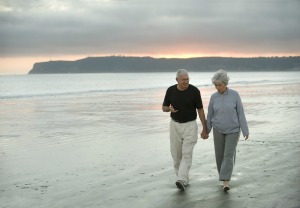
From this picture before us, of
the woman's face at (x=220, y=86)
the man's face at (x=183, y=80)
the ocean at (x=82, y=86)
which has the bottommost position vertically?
the ocean at (x=82, y=86)

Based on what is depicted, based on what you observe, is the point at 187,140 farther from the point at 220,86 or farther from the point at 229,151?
the point at 220,86

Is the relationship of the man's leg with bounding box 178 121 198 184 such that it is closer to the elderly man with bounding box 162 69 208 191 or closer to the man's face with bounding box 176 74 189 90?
the elderly man with bounding box 162 69 208 191

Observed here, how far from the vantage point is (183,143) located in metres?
7.23

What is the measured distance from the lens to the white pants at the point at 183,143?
7.14 m

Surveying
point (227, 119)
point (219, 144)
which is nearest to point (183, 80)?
point (227, 119)

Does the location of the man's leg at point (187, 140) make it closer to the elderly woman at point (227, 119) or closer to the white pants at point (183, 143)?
the white pants at point (183, 143)

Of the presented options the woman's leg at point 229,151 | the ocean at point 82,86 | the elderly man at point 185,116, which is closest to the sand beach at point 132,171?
the woman's leg at point 229,151

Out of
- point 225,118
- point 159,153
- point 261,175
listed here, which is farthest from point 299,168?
point 159,153

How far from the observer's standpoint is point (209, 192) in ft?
21.9

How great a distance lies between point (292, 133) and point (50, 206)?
8515 mm

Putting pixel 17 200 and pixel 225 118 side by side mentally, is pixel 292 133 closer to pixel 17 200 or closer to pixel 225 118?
pixel 225 118

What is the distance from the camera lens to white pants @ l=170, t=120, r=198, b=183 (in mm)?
7145

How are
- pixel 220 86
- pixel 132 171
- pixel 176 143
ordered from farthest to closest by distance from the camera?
pixel 132 171 < pixel 176 143 < pixel 220 86

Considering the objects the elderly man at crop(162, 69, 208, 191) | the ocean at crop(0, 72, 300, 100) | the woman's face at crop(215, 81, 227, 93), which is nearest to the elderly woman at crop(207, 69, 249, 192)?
the woman's face at crop(215, 81, 227, 93)
